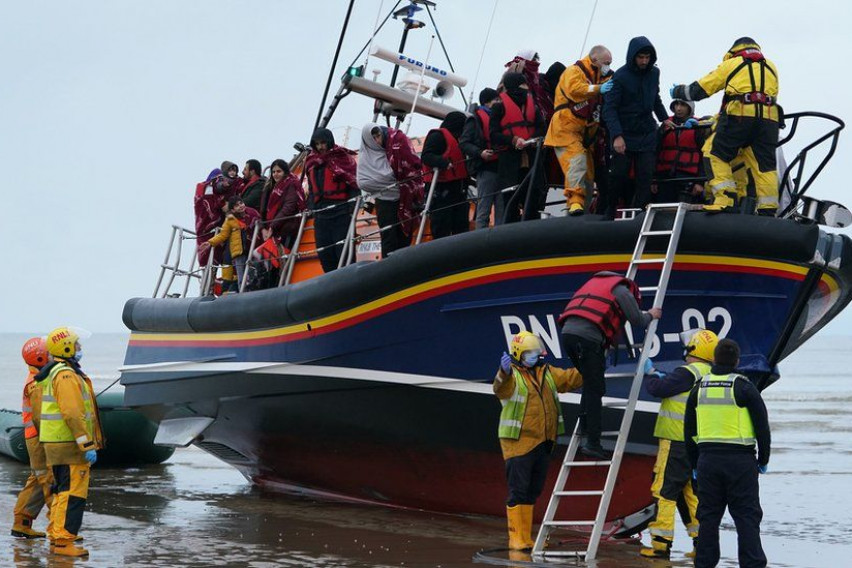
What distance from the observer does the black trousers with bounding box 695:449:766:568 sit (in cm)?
581

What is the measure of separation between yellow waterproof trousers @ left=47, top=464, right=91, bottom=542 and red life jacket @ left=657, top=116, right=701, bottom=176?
4005 mm

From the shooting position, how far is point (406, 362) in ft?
25.8

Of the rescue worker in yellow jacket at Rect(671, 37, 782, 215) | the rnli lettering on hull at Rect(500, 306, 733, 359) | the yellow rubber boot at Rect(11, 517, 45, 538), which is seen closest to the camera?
the rescue worker in yellow jacket at Rect(671, 37, 782, 215)

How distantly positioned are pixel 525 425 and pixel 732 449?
1.42 m

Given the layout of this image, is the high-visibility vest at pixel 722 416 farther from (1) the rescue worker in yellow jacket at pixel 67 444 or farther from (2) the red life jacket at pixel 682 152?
(1) the rescue worker in yellow jacket at pixel 67 444

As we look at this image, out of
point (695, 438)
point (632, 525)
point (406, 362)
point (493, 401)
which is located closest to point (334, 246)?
point (406, 362)

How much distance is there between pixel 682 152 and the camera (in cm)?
755

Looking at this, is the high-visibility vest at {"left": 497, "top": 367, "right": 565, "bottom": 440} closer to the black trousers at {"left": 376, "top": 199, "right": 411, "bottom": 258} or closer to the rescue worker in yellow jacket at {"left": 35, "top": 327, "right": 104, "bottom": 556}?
the black trousers at {"left": 376, "top": 199, "right": 411, "bottom": 258}

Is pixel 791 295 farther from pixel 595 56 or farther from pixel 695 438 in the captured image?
pixel 595 56

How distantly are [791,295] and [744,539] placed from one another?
168cm

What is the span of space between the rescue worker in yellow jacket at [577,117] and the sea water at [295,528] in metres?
2.19

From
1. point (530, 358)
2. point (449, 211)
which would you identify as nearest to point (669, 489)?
point (530, 358)

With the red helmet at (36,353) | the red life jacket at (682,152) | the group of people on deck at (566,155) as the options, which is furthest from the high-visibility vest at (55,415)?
the red life jacket at (682,152)

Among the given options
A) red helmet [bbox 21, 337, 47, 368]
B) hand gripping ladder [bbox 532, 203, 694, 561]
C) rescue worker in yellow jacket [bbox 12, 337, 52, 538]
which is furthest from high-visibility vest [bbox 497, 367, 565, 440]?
red helmet [bbox 21, 337, 47, 368]
